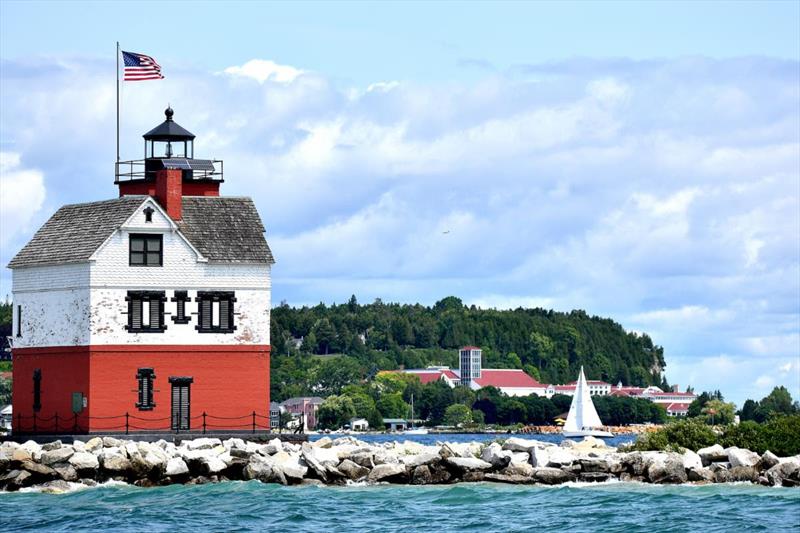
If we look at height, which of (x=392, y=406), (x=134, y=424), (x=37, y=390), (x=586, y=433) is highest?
(x=37, y=390)

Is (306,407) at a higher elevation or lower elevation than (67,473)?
higher

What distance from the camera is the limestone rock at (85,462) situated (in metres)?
41.7

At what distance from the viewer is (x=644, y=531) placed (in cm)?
3331

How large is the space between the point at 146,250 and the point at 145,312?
5.68ft

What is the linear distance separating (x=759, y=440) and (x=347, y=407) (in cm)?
11829

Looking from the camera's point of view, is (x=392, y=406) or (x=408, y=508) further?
(x=392, y=406)

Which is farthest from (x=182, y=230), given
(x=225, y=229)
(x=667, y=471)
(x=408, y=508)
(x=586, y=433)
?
(x=586, y=433)

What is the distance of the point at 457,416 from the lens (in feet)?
609

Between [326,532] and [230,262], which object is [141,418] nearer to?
[230,262]

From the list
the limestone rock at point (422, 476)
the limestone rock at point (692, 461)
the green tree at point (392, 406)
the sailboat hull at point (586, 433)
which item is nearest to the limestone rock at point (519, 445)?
the limestone rock at point (422, 476)

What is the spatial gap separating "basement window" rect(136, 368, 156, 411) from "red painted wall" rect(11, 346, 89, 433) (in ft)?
4.71

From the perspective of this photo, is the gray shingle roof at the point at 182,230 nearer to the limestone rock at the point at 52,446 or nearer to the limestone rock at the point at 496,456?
the limestone rock at the point at 52,446

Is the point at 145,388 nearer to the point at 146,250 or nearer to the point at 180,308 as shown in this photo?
the point at 180,308

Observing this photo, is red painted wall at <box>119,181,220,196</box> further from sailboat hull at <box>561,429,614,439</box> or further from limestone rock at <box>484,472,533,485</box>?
sailboat hull at <box>561,429,614,439</box>
